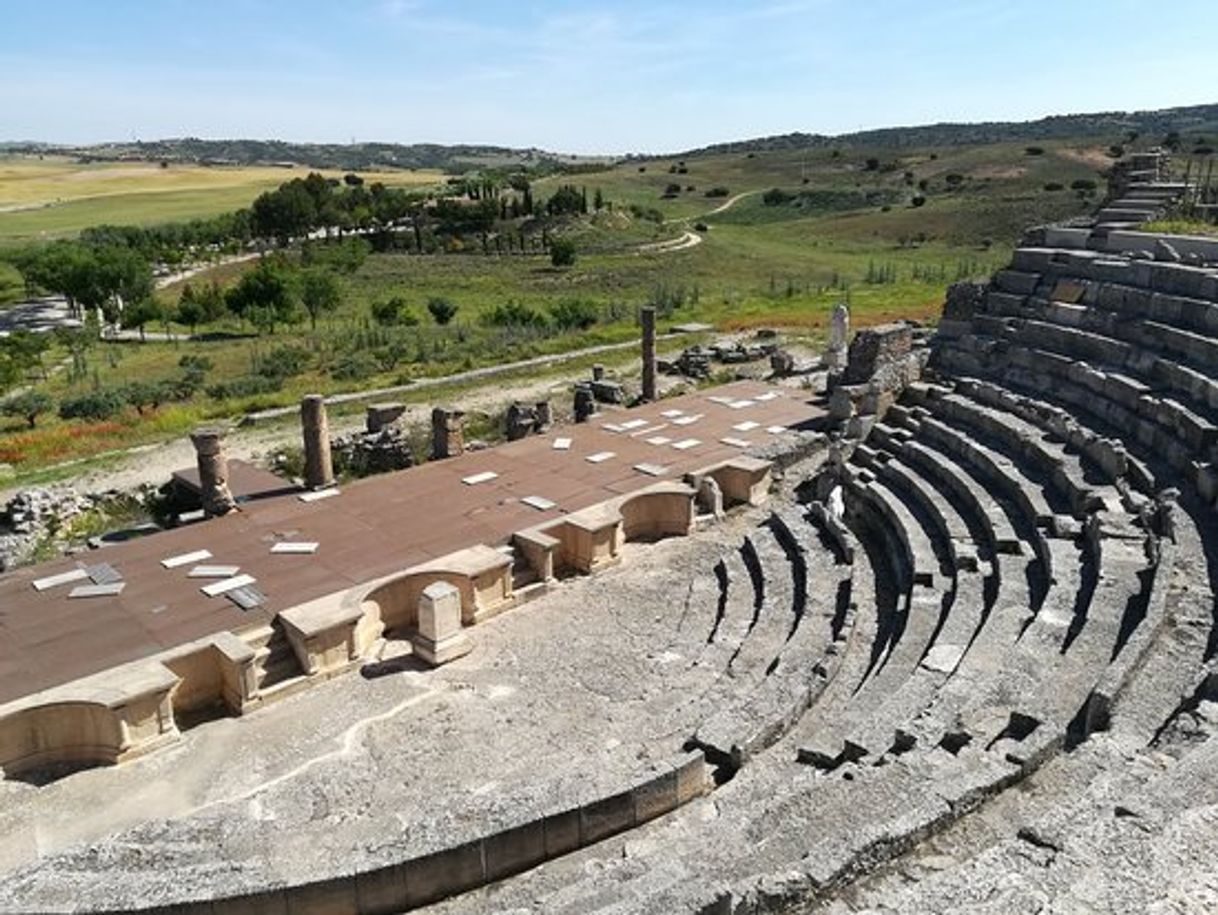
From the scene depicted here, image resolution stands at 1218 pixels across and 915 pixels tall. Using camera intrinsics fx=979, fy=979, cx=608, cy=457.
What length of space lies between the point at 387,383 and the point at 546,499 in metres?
16.1

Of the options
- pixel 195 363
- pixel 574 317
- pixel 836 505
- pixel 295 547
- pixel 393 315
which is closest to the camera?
pixel 295 547

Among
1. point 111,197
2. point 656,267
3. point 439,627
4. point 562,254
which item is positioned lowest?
point 439,627

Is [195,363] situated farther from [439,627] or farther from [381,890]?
[381,890]

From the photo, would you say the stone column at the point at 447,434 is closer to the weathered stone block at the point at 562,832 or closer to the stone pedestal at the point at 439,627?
the stone pedestal at the point at 439,627

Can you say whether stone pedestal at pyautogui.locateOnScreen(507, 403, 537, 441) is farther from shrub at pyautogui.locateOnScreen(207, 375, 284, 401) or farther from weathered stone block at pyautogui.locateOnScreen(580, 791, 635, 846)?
weathered stone block at pyautogui.locateOnScreen(580, 791, 635, 846)

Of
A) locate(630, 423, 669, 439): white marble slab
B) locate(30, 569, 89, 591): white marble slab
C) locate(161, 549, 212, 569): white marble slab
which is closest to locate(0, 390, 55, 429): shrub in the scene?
locate(30, 569, 89, 591): white marble slab

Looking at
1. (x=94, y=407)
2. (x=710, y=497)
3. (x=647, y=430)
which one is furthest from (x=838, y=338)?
(x=94, y=407)

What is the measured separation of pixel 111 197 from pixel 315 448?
133975 mm

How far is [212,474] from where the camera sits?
62.3ft

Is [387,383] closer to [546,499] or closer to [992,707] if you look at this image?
[546,499]

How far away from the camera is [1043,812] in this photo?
745cm

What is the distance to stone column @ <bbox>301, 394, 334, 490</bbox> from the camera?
20.6m

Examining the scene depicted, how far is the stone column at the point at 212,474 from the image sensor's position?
18.9 meters

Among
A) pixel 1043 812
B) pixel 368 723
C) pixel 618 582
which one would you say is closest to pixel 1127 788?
pixel 1043 812
